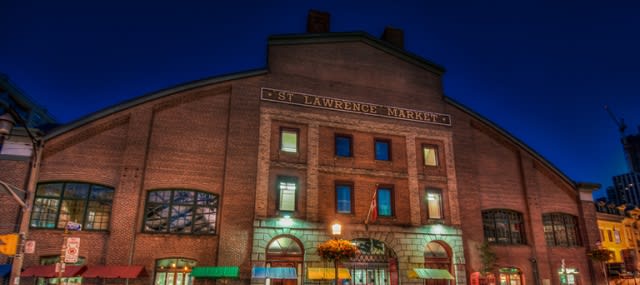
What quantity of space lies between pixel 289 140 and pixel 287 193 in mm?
3288

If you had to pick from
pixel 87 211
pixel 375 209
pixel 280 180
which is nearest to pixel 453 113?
pixel 375 209

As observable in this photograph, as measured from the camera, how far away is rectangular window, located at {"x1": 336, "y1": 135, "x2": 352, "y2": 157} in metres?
26.9

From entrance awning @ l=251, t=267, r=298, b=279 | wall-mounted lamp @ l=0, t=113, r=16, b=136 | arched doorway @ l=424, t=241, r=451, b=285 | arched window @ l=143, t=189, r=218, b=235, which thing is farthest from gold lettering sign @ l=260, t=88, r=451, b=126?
wall-mounted lamp @ l=0, t=113, r=16, b=136

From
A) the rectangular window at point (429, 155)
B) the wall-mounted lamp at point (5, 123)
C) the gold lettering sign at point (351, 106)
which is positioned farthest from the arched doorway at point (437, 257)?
the wall-mounted lamp at point (5, 123)

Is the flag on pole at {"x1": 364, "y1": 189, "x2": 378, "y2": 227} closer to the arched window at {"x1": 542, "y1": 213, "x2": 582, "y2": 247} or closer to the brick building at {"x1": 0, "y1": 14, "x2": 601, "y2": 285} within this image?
the brick building at {"x1": 0, "y1": 14, "x2": 601, "y2": 285}

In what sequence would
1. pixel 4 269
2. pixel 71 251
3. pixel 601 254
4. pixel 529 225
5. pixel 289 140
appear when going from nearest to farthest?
1. pixel 71 251
2. pixel 4 269
3. pixel 289 140
4. pixel 601 254
5. pixel 529 225

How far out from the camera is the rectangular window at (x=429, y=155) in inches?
1134

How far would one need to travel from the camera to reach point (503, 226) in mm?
29641

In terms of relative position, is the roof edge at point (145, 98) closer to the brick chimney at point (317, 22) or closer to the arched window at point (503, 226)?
the brick chimney at point (317, 22)

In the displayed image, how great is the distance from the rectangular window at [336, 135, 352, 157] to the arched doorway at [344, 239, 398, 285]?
5.37m

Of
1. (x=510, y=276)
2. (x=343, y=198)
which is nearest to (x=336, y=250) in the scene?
(x=343, y=198)

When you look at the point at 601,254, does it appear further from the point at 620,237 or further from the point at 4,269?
the point at 4,269

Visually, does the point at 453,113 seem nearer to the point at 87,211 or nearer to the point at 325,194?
the point at 325,194

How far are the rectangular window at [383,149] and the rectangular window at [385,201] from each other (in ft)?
6.78
